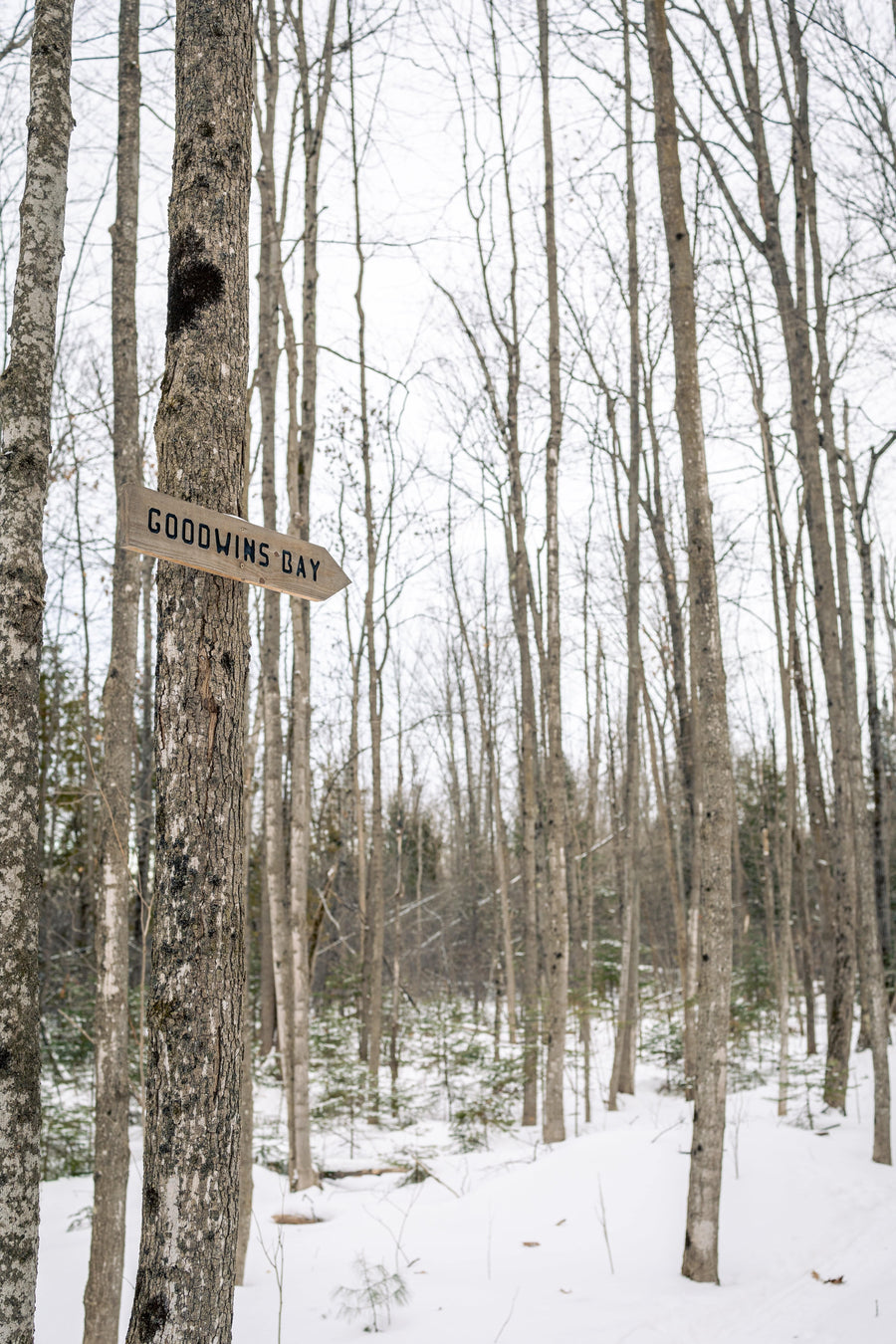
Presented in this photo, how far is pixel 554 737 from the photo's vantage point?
7.80m

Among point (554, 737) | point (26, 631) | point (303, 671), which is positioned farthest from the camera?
point (554, 737)

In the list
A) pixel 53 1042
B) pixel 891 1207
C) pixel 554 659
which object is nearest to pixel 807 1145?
pixel 891 1207

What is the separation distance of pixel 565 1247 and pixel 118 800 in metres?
3.52

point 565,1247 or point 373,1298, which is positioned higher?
point 373,1298

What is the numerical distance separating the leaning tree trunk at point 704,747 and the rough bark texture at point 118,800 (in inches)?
103

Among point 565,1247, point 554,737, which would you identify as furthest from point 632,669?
point 565,1247

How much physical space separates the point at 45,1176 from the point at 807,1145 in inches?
219

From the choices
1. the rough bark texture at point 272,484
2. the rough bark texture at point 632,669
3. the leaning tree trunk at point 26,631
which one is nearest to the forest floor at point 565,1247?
the rough bark texture at point 272,484

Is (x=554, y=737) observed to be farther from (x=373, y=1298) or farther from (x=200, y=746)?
(x=200, y=746)

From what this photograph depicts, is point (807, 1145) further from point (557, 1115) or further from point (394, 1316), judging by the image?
point (394, 1316)

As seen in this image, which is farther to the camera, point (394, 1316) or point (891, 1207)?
point (891, 1207)

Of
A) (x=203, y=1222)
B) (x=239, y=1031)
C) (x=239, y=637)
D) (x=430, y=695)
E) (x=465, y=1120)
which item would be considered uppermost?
(x=430, y=695)

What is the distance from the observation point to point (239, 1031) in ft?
7.23

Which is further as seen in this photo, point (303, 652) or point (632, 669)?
point (632, 669)
